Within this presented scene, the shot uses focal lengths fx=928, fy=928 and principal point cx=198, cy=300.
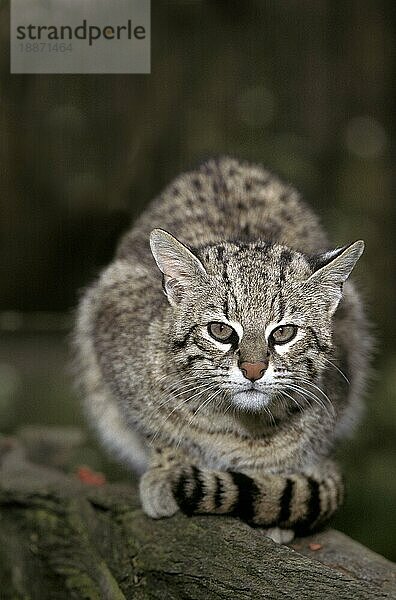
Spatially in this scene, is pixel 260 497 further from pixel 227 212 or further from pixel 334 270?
pixel 227 212

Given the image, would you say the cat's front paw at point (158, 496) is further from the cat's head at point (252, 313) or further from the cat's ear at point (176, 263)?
the cat's ear at point (176, 263)

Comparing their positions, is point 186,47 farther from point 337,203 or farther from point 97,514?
point 97,514

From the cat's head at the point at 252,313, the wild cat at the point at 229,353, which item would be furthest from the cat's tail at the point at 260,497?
the cat's head at the point at 252,313

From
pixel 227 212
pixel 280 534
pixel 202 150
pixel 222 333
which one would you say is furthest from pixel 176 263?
pixel 202 150

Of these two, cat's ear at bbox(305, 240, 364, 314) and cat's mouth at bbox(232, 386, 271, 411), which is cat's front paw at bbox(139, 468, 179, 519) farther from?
cat's ear at bbox(305, 240, 364, 314)

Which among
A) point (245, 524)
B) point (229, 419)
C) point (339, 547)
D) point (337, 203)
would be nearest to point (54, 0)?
point (229, 419)

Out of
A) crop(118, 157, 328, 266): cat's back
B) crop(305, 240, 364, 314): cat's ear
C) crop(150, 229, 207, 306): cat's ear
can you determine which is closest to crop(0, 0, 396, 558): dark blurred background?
crop(118, 157, 328, 266): cat's back
